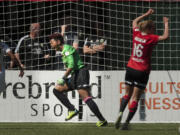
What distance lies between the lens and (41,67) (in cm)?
1271

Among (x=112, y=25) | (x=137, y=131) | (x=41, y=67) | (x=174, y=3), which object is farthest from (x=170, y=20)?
(x=137, y=131)

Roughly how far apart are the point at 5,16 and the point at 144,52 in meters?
4.88

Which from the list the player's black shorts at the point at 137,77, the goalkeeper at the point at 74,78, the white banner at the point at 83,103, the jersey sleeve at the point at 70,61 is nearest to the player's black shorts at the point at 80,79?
the goalkeeper at the point at 74,78

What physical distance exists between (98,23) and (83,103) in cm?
190

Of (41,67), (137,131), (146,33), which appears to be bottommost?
(137,131)

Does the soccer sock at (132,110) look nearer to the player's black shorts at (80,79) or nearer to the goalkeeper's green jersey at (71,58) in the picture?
the player's black shorts at (80,79)

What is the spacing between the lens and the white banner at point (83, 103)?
1200 centimetres

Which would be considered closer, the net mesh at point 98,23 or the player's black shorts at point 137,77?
the player's black shorts at point 137,77

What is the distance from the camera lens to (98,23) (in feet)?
42.1

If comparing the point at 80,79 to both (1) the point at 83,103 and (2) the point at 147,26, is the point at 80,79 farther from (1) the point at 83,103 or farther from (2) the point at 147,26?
(1) the point at 83,103

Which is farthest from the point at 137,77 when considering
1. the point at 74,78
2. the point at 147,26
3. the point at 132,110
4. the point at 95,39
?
the point at 95,39

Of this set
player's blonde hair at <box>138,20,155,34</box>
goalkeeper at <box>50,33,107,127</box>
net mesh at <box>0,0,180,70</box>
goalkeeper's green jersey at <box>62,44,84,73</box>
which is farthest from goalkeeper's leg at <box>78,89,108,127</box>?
net mesh at <box>0,0,180,70</box>

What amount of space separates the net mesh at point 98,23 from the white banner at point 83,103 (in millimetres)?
507

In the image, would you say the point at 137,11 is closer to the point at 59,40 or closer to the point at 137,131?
the point at 59,40
